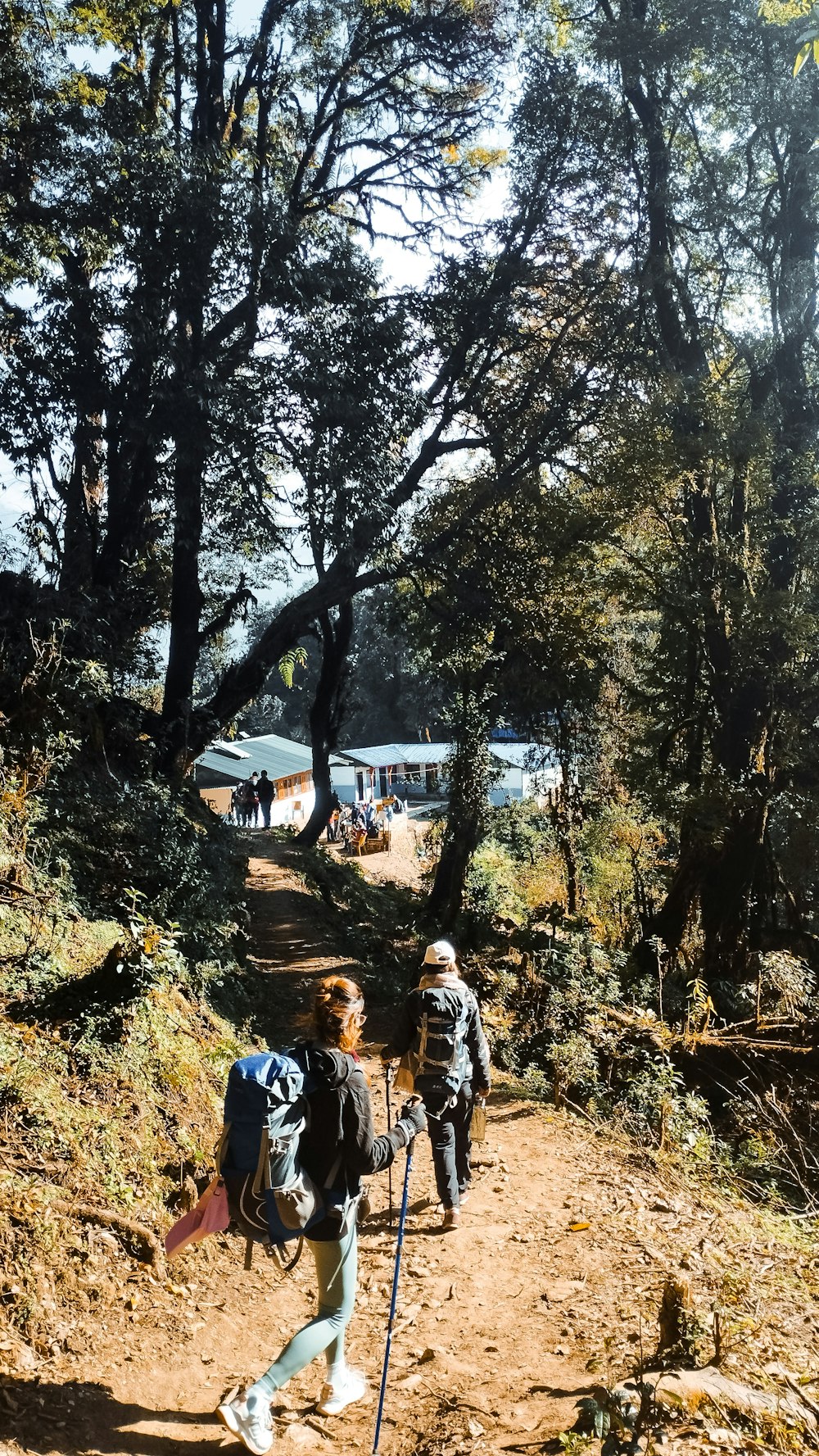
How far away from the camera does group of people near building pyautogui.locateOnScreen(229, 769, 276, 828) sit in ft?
95.5

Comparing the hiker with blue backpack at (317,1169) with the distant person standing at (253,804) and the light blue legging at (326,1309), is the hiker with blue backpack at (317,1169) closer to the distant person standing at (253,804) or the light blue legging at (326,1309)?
the light blue legging at (326,1309)

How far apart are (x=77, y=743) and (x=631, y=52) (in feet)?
45.7

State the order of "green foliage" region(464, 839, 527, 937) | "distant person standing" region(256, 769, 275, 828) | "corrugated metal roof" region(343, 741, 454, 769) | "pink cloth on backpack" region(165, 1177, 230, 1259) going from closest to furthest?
1. "pink cloth on backpack" region(165, 1177, 230, 1259)
2. "green foliage" region(464, 839, 527, 937)
3. "distant person standing" region(256, 769, 275, 828)
4. "corrugated metal roof" region(343, 741, 454, 769)

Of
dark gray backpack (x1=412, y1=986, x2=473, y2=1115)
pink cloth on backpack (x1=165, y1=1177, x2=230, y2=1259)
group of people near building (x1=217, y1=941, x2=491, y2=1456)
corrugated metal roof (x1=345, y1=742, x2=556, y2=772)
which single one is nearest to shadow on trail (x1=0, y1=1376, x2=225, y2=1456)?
group of people near building (x1=217, y1=941, x2=491, y2=1456)

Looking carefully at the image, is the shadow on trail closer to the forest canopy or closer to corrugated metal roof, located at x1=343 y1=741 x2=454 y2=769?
the forest canopy

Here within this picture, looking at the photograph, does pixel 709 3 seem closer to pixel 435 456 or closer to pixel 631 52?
pixel 631 52

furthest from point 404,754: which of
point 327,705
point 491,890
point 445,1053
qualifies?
point 445,1053

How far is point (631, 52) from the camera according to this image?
15367 mm

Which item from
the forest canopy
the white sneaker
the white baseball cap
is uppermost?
the forest canopy

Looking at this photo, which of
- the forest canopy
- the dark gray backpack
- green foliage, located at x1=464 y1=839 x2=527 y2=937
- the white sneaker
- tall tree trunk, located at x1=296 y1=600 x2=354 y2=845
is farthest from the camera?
tall tree trunk, located at x1=296 y1=600 x2=354 y2=845

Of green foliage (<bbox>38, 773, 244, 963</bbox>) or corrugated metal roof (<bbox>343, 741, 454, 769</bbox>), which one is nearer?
green foliage (<bbox>38, 773, 244, 963</bbox>)

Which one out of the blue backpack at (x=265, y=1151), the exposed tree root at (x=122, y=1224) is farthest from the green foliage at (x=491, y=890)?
the blue backpack at (x=265, y=1151)

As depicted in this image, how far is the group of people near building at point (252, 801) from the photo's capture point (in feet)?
95.5

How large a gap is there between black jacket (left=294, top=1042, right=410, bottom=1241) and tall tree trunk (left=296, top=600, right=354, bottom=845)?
1678 centimetres
